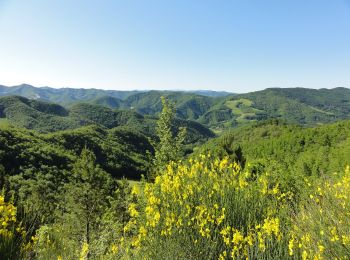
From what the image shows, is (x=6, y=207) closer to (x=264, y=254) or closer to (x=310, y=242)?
(x=264, y=254)

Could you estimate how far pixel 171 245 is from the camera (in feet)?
15.7

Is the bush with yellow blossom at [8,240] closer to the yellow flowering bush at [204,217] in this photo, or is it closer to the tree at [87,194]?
the yellow flowering bush at [204,217]

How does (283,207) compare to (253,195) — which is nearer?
(283,207)

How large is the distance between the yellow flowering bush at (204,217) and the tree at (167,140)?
13.7 ft

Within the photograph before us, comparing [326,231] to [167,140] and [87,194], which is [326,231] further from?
[87,194]

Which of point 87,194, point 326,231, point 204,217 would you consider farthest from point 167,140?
point 87,194

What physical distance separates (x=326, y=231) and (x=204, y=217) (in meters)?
1.78

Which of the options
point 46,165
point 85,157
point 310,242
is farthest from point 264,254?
point 46,165

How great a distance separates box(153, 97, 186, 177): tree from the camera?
1067 centimetres

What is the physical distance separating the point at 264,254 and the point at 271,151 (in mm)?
81705

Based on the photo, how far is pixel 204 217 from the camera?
16.7ft

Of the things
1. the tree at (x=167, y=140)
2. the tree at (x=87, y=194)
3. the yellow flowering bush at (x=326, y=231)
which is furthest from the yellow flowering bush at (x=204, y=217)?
the tree at (x=87, y=194)

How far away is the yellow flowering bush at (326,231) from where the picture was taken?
3809 millimetres

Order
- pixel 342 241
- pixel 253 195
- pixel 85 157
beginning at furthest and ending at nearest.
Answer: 1. pixel 85 157
2. pixel 253 195
3. pixel 342 241
